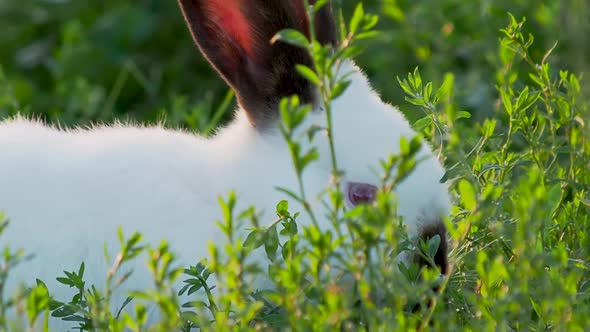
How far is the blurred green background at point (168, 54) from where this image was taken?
15.9 ft

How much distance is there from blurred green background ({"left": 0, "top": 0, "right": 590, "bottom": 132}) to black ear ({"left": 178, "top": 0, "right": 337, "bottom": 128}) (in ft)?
2.96

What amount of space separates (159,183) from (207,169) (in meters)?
0.14

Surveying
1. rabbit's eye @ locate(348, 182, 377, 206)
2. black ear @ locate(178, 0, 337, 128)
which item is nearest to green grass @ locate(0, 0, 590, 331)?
rabbit's eye @ locate(348, 182, 377, 206)

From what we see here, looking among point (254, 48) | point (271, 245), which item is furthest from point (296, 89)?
point (271, 245)

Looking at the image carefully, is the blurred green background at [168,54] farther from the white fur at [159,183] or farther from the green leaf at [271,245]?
the green leaf at [271,245]

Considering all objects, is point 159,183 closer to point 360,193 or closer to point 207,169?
point 207,169

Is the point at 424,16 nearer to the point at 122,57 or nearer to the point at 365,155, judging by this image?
the point at 122,57

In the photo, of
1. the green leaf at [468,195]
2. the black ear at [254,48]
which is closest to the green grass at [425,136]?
the green leaf at [468,195]

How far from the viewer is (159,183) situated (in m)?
3.37

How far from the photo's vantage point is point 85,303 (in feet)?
8.91

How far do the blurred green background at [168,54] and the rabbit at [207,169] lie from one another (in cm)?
90

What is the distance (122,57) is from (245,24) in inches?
101

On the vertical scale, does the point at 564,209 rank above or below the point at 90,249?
below

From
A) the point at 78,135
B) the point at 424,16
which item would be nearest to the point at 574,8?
the point at 424,16
